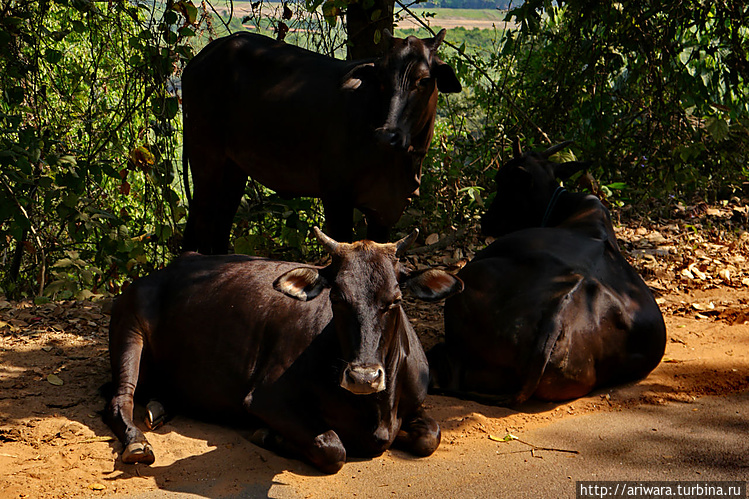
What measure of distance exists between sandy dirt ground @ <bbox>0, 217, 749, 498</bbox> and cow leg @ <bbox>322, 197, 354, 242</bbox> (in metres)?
1.35

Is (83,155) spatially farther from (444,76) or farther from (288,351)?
(288,351)

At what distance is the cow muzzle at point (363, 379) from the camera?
12.6 ft

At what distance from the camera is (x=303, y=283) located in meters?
4.48

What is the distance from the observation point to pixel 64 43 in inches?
462

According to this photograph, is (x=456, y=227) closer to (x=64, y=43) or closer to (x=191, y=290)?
(x=191, y=290)

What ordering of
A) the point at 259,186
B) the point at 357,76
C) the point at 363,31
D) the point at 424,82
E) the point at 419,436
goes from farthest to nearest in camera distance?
the point at 259,186, the point at 363,31, the point at 357,76, the point at 424,82, the point at 419,436

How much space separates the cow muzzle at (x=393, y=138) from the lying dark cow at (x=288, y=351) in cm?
106

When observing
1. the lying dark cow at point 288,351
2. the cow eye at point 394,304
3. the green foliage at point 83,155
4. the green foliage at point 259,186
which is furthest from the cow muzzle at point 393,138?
the green foliage at point 83,155

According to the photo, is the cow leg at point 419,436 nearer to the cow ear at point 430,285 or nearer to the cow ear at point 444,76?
the cow ear at point 430,285

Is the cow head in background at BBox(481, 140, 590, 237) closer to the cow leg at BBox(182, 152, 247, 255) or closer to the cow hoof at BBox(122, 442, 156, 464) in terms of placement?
the cow leg at BBox(182, 152, 247, 255)

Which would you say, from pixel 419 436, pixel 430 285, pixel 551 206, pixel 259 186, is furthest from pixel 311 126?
pixel 259 186

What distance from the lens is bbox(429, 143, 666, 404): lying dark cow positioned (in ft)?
17.3

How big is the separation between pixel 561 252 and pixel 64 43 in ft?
28.9

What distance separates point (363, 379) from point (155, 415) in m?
1.70
